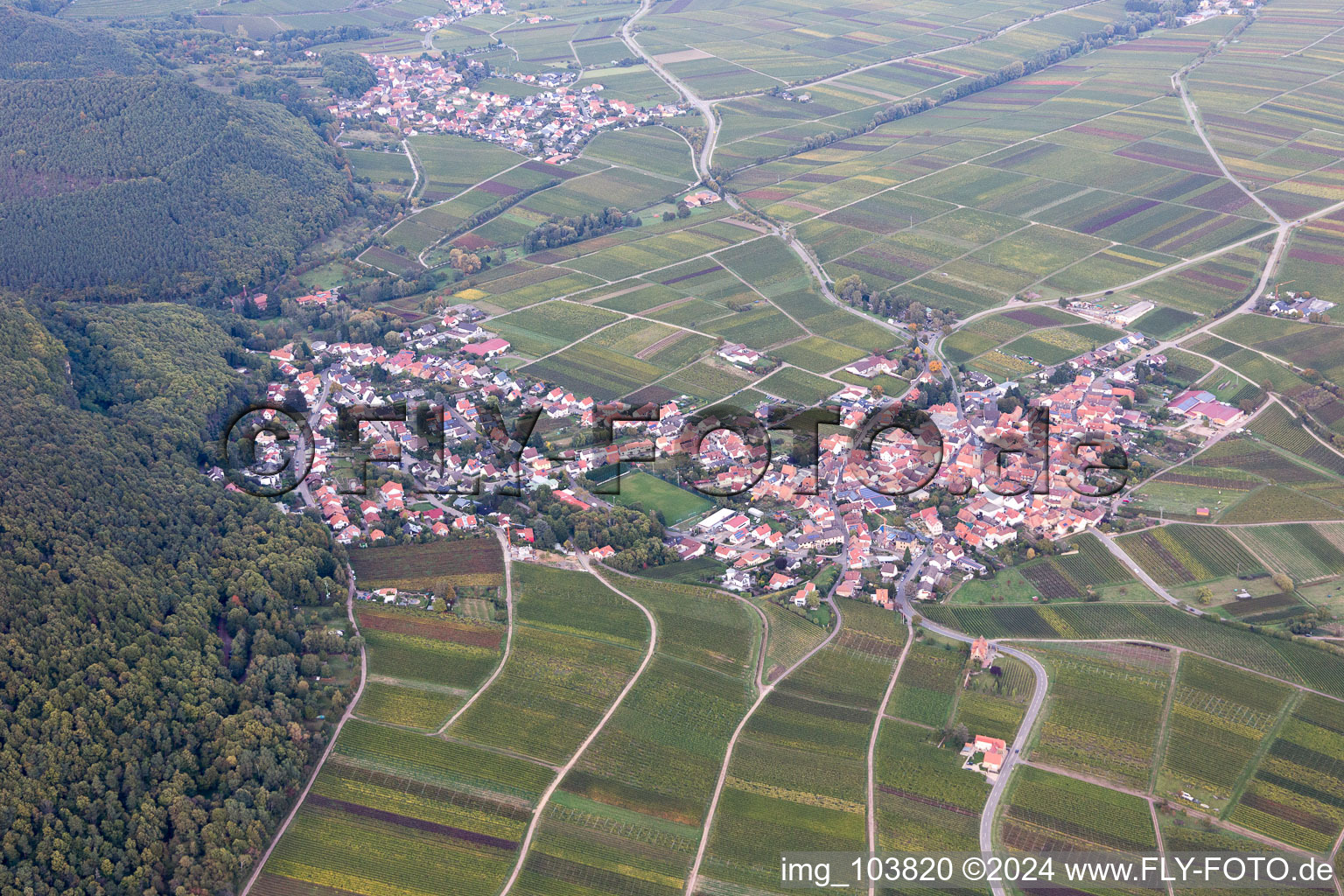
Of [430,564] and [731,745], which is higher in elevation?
[430,564]

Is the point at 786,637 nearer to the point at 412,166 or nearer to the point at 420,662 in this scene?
the point at 420,662

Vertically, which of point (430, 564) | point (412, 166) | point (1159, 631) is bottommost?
point (430, 564)

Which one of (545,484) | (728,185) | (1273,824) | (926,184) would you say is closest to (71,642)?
(545,484)

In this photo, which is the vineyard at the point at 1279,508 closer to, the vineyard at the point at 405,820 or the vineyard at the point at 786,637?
the vineyard at the point at 786,637

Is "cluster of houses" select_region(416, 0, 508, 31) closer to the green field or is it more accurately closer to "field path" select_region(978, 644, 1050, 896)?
the green field

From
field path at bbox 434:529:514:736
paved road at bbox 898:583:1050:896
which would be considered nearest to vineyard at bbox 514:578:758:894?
field path at bbox 434:529:514:736

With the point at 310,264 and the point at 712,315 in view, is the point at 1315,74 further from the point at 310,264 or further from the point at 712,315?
the point at 310,264

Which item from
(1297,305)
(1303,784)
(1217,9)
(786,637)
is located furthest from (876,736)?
(1217,9)
